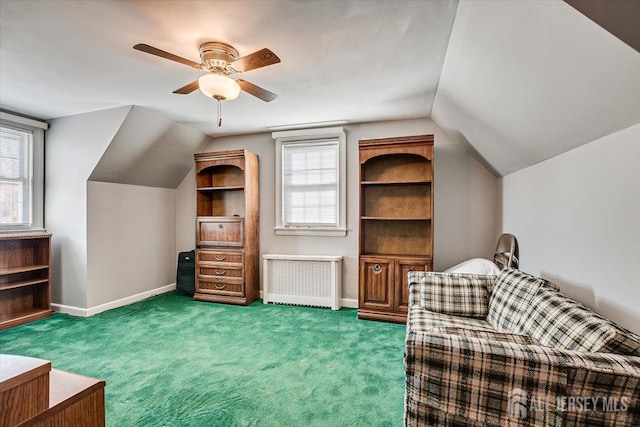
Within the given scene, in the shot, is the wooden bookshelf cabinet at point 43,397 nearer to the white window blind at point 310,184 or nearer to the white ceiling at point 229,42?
the white ceiling at point 229,42

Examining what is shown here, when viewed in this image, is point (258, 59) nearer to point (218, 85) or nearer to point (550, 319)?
point (218, 85)

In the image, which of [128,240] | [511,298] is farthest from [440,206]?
[128,240]

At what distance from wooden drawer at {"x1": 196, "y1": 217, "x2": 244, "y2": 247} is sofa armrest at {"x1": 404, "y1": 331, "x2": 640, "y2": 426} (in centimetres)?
338

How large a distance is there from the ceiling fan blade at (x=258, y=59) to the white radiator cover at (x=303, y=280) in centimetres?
256

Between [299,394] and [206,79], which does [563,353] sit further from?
[206,79]

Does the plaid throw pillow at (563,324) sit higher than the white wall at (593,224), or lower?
lower

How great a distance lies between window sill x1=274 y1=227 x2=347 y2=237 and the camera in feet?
13.7

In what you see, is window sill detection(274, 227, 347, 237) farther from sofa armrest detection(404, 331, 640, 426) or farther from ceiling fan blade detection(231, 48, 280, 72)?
sofa armrest detection(404, 331, 640, 426)

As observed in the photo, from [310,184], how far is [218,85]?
2315 mm

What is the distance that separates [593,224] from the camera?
1.76 meters

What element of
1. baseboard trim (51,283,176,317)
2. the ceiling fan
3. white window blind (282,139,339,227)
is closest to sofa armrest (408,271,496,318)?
white window blind (282,139,339,227)

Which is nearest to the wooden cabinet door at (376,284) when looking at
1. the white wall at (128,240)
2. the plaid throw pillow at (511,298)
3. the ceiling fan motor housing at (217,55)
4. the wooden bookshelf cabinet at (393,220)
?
the wooden bookshelf cabinet at (393,220)

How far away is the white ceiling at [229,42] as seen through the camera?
1.80m

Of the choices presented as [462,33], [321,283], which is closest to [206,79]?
[462,33]
